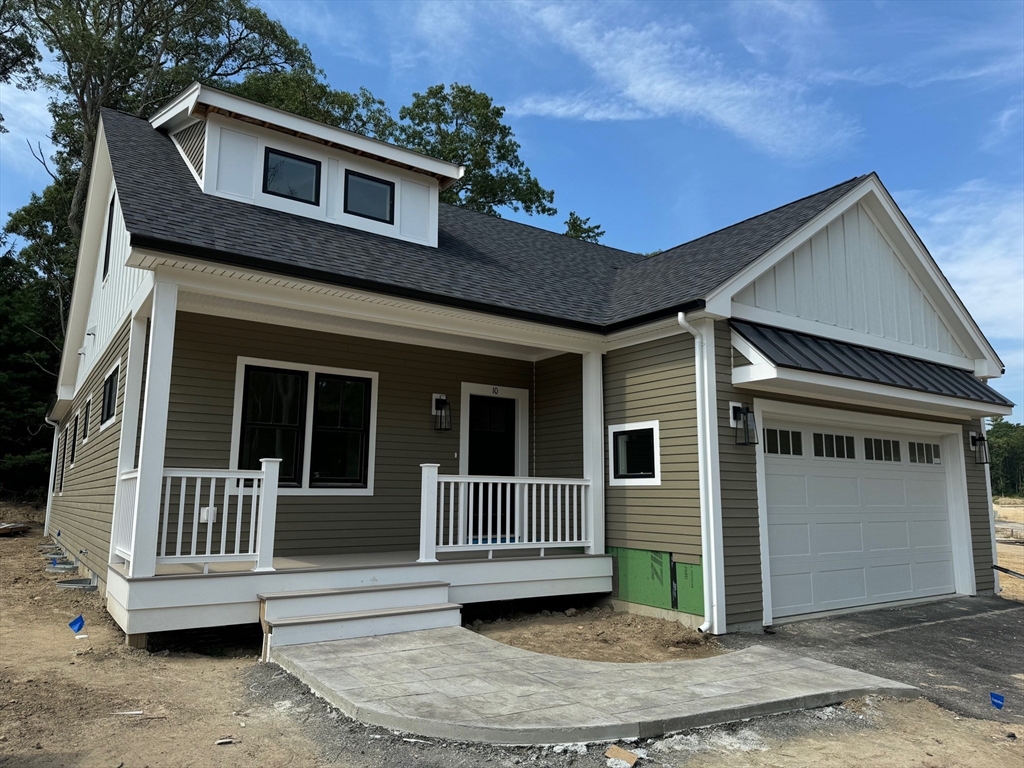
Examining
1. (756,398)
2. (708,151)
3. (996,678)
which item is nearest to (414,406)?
(756,398)

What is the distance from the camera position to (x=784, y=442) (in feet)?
26.4

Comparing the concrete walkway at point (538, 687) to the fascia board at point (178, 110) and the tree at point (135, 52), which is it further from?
the tree at point (135, 52)

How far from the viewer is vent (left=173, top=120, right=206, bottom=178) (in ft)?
26.5

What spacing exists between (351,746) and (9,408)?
73.9 ft

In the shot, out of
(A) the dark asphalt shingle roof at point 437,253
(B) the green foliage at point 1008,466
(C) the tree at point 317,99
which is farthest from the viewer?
(B) the green foliage at point 1008,466

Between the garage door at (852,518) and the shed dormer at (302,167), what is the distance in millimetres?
5503

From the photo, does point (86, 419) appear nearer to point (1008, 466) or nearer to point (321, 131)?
point (321, 131)

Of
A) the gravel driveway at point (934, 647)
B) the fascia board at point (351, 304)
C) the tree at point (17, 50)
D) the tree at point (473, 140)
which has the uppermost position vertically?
the tree at point (17, 50)

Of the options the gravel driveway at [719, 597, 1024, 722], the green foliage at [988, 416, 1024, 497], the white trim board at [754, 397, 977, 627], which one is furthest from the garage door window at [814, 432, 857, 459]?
the green foliage at [988, 416, 1024, 497]

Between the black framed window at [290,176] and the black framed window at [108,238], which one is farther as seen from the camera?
the black framed window at [108,238]

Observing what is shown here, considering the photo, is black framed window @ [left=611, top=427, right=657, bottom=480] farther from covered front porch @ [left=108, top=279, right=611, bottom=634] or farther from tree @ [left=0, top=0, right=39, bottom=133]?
tree @ [left=0, top=0, right=39, bottom=133]

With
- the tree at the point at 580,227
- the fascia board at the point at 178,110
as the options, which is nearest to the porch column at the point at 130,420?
the fascia board at the point at 178,110

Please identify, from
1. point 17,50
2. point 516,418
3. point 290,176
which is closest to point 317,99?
point 17,50

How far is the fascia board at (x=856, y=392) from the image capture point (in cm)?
714
